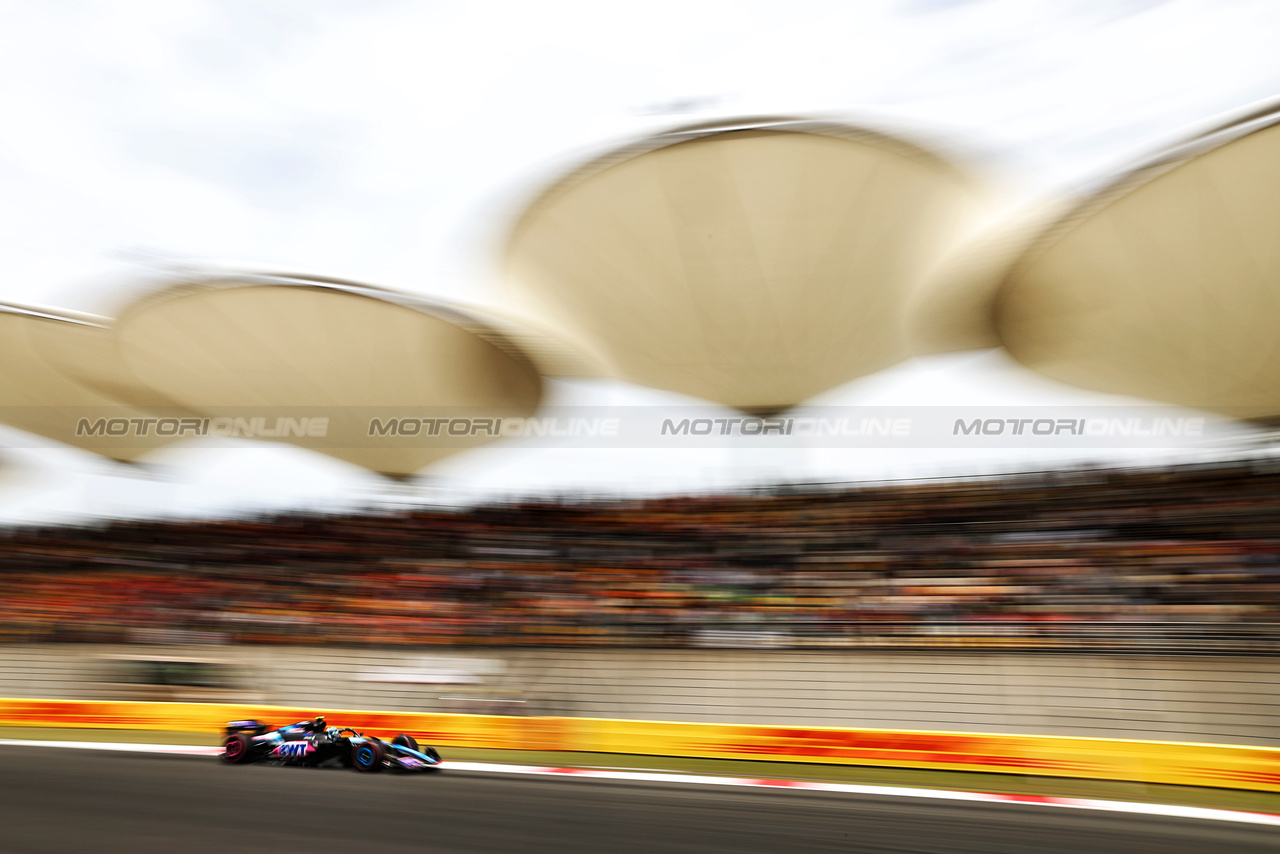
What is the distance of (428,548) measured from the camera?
44.0 ft

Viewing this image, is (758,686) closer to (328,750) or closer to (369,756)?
(369,756)

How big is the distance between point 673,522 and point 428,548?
4021mm

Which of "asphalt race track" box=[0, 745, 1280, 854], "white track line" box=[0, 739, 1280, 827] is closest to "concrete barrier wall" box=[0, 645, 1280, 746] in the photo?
"white track line" box=[0, 739, 1280, 827]

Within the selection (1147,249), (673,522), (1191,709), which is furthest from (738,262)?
(1191,709)

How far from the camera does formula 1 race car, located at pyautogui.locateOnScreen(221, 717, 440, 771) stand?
729 centimetres

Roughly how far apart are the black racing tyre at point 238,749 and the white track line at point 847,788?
74cm

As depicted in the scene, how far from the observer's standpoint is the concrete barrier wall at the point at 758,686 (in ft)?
25.7

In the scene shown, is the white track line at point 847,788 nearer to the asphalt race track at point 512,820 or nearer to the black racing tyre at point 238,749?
the asphalt race track at point 512,820

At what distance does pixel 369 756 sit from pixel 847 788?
4178 mm

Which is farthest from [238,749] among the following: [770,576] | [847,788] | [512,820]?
[770,576]

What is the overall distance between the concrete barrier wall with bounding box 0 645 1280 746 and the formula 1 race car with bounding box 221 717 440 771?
2461mm

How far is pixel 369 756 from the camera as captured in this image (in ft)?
23.9

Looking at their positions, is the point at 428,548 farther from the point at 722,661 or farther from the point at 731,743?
the point at 731,743

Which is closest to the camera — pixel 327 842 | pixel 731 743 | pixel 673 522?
pixel 327 842
